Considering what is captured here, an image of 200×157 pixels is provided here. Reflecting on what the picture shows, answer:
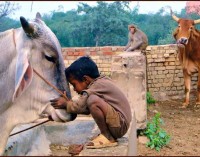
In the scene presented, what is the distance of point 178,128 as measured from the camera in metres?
6.76

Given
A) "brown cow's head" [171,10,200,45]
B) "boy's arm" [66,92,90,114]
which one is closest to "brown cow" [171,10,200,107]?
"brown cow's head" [171,10,200,45]

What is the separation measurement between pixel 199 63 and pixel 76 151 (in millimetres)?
6206

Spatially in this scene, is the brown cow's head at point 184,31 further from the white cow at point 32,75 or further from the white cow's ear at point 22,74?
the white cow's ear at point 22,74

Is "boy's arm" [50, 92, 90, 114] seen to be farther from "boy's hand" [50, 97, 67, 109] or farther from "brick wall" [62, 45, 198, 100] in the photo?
"brick wall" [62, 45, 198, 100]

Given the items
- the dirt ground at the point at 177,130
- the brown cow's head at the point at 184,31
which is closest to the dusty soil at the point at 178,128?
the dirt ground at the point at 177,130

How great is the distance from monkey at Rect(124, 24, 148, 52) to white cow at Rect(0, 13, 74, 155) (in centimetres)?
816

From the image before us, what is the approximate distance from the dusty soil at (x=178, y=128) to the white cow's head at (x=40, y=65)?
81.6 inches

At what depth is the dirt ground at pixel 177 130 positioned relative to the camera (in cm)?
509

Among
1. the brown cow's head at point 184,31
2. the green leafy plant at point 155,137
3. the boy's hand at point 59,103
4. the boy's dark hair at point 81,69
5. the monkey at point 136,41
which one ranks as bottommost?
the green leafy plant at point 155,137

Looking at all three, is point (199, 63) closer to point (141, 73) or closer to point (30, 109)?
point (141, 73)

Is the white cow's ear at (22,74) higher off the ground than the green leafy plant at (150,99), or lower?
higher

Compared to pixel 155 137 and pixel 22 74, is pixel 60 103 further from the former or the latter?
pixel 155 137

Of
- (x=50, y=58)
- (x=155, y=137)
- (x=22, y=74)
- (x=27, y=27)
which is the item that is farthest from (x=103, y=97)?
(x=155, y=137)

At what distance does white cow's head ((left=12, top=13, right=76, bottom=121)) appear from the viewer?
10.2ft
